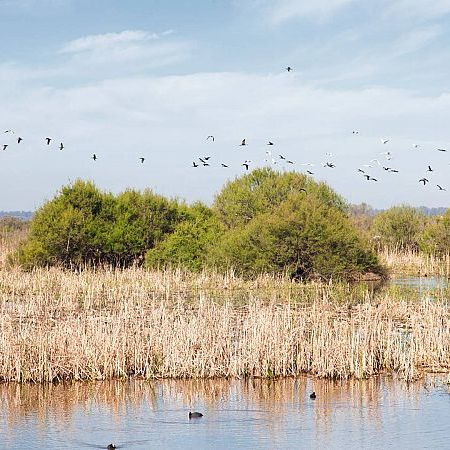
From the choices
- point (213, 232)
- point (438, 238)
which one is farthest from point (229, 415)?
point (438, 238)

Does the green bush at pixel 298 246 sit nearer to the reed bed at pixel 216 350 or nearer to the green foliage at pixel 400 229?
the reed bed at pixel 216 350

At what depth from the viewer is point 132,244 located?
3331 cm

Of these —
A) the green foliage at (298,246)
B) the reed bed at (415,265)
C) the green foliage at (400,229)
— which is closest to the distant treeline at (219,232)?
the green foliage at (298,246)

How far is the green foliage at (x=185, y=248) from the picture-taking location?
1208 inches

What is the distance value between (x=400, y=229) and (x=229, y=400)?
36.4 meters

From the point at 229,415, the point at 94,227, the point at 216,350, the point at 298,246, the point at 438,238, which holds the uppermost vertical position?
the point at 94,227

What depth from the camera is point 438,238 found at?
40.0m

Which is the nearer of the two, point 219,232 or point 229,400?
point 229,400

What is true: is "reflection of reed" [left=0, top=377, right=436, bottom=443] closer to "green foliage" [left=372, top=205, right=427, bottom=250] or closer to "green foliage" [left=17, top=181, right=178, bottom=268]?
"green foliage" [left=17, top=181, right=178, bottom=268]

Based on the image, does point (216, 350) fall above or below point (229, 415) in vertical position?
above

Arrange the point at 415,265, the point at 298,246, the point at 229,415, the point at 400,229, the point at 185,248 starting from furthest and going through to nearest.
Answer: the point at 400,229 → the point at 415,265 → the point at 185,248 → the point at 298,246 → the point at 229,415

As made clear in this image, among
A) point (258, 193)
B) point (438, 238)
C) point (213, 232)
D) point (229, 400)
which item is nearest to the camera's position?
point (229, 400)

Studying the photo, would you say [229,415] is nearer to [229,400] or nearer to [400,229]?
[229,400]

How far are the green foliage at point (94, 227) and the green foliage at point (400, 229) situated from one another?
15703 millimetres
